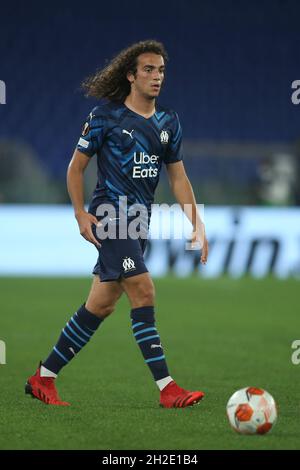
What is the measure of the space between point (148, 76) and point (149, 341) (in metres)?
1.57

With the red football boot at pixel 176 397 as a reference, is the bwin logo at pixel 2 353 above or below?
below

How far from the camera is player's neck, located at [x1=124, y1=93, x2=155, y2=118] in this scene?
19.8 feet

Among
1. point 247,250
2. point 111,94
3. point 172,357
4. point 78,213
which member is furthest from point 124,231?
point 247,250

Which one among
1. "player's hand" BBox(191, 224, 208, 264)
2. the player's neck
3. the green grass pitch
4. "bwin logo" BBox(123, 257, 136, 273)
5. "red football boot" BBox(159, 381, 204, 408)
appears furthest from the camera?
"player's hand" BBox(191, 224, 208, 264)

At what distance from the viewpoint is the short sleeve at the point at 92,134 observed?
19.3 feet

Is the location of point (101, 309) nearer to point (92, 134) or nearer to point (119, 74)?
point (92, 134)

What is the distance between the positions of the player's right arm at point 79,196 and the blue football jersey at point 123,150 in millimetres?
63

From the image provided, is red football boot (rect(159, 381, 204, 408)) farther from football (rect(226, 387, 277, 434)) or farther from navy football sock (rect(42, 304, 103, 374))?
football (rect(226, 387, 277, 434))

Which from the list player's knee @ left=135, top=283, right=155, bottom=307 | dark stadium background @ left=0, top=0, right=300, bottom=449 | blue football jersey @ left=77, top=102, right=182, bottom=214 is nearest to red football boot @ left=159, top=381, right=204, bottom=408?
dark stadium background @ left=0, top=0, right=300, bottom=449

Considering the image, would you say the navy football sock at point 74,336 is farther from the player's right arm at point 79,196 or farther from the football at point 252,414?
the football at point 252,414

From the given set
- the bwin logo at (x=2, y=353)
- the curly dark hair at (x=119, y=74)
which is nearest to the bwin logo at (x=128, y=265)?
the curly dark hair at (x=119, y=74)

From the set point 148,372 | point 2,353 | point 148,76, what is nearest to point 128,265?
point 148,76

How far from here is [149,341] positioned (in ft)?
19.2

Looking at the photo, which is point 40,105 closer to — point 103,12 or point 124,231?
point 103,12
